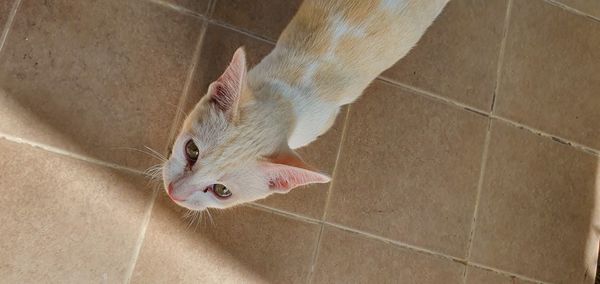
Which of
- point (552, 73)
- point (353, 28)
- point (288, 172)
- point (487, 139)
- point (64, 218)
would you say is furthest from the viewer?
point (552, 73)

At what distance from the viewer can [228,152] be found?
4.64ft

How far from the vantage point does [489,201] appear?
2277mm

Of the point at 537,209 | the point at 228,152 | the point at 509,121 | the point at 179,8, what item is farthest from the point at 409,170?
the point at 179,8

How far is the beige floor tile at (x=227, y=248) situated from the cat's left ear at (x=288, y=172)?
55cm

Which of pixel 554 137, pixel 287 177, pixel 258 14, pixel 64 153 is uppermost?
pixel 258 14

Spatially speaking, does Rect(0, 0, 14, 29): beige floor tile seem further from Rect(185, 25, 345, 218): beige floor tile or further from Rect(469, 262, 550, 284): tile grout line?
Rect(469, 262, 550, 284): tile grout line

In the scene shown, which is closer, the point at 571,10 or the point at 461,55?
the point at 461,55

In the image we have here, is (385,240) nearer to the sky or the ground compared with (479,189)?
nearer to the ground

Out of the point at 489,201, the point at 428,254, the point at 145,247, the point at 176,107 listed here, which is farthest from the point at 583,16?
the point at 145,247

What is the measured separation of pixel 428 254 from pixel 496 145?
58cm

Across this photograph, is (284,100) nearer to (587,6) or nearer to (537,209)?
(537,209)

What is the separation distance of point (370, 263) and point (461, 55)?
3.30ft

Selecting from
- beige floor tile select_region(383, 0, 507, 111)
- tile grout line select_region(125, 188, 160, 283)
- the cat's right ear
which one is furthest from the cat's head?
beige floor tile select_region(383, 0, 507, 111)

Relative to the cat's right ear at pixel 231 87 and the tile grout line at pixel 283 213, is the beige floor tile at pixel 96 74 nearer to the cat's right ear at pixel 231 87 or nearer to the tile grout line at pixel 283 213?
the tile grout line at pixel 283 213
